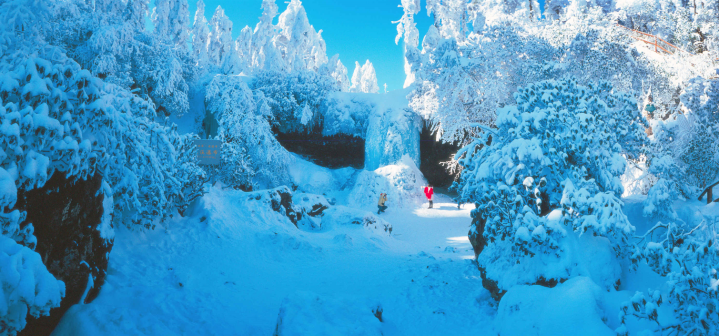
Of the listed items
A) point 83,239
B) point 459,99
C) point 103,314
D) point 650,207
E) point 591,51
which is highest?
point 591,51

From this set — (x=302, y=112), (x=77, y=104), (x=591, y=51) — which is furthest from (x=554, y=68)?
(x=302, y=112)

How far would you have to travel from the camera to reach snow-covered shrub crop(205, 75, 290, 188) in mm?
14518

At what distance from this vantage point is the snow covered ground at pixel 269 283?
4523mm

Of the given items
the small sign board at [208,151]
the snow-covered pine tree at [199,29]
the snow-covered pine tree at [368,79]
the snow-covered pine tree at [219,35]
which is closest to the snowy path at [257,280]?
the small sign board at [208,151]

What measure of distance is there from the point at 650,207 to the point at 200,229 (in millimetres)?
9111

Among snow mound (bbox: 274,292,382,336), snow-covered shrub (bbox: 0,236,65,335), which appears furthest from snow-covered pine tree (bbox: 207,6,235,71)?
snow-covered shrub (bbox: 0,236,65,335)

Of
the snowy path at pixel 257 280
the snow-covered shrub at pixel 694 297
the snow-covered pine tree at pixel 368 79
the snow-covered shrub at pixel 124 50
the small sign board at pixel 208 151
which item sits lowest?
the snowy path at pixel 257 280

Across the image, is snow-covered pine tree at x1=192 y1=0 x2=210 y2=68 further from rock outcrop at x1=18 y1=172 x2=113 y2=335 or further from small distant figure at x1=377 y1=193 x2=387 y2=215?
rock outcrop at x1=18 y1=172 x2=113 y2=335

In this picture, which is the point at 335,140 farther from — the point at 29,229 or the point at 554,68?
the point at 29,229

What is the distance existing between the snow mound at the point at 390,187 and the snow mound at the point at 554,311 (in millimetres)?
11393

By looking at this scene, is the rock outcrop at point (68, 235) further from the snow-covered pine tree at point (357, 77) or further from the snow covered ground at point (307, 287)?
the snow-covered pine tree at point (357, 77)

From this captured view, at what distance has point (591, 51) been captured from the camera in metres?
11.7

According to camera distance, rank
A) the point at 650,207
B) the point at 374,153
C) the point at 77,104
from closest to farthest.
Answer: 1. the point at 77,104
2. the point at 650,207
3. the point at 374,153

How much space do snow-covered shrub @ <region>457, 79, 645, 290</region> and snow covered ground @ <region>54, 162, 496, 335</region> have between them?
4.17ft
